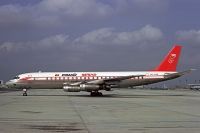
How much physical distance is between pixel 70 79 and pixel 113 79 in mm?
5411

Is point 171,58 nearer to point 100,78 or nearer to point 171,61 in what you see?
point 171,61

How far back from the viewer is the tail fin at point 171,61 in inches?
1818

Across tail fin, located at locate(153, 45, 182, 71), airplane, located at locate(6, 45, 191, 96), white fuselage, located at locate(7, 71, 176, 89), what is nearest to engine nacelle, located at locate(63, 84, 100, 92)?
airplane, located at locate(6, 45, 191, 96)

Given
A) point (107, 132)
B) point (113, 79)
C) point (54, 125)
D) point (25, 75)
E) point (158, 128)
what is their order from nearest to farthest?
1. point (107, 132)
2. point (158, 128)
3. point (54, 125)
4. point (113, 79)
5. point (25, 75)

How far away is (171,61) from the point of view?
1822 inches

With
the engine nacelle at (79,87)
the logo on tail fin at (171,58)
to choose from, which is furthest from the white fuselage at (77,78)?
the engine nacelle at (79,87)

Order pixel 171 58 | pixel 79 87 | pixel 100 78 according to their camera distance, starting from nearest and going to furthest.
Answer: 1. pixel 79 87
2. pixel 100 78
3. pixel 171 58

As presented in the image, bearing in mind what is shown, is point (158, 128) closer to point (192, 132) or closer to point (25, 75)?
point (192, 132)

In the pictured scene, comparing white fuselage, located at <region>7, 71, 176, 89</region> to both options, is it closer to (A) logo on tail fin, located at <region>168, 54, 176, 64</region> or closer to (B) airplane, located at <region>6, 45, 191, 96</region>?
(B) airplane, located at <region>6, 45, 191, 96</region>

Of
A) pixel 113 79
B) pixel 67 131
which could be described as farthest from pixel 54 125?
pixel 113 79

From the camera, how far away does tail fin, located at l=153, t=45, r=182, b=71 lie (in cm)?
4619

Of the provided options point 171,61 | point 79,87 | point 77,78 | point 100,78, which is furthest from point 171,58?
point 79,87

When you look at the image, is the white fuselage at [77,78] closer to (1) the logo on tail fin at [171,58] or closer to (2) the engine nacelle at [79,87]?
(1) the logo on tail fin at [171,58]

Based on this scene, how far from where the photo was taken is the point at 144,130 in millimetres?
12023
